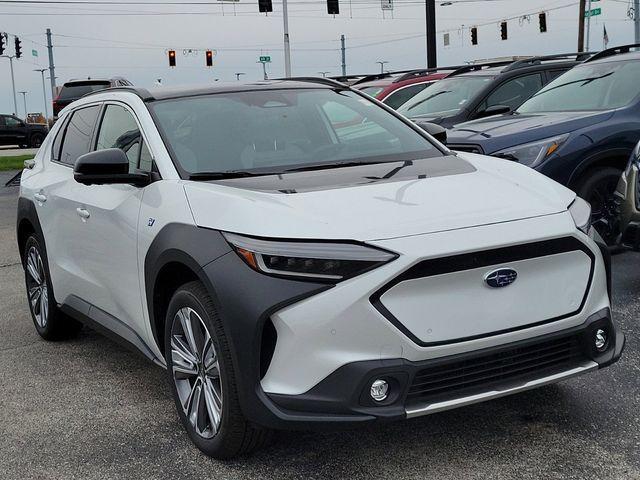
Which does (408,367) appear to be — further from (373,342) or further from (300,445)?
(300,445)

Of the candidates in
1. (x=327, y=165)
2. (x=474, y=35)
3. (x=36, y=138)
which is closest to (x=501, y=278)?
(x=327, y=165)

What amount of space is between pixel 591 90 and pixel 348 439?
17.9 ft

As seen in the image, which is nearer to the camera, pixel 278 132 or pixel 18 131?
pixel 278 132

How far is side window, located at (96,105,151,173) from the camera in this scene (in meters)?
4.35

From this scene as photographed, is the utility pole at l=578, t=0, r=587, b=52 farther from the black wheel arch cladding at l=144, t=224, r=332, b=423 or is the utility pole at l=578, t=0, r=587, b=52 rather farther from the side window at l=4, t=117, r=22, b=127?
the black wheel arch cladding at l=144, t=224, r=332, b=423

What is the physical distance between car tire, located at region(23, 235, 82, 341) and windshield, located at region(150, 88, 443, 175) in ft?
5.76

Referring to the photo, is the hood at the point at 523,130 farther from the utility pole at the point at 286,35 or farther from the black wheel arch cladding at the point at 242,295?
the utility pole at the point at 286,35

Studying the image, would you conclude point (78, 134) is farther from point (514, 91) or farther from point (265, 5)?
point (265, 5)

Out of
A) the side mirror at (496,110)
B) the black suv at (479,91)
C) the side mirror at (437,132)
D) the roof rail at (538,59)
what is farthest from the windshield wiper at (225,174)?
the roof rail at (538,59)

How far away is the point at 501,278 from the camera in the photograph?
326 centimetres

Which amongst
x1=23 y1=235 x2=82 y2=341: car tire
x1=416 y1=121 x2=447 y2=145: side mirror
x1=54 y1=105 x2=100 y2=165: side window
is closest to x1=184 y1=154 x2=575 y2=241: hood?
x1=416 y1=121 x2=447 y2=145: side mirror

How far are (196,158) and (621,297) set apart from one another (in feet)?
11.1

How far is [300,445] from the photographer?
3.76 m

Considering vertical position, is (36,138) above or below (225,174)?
below
